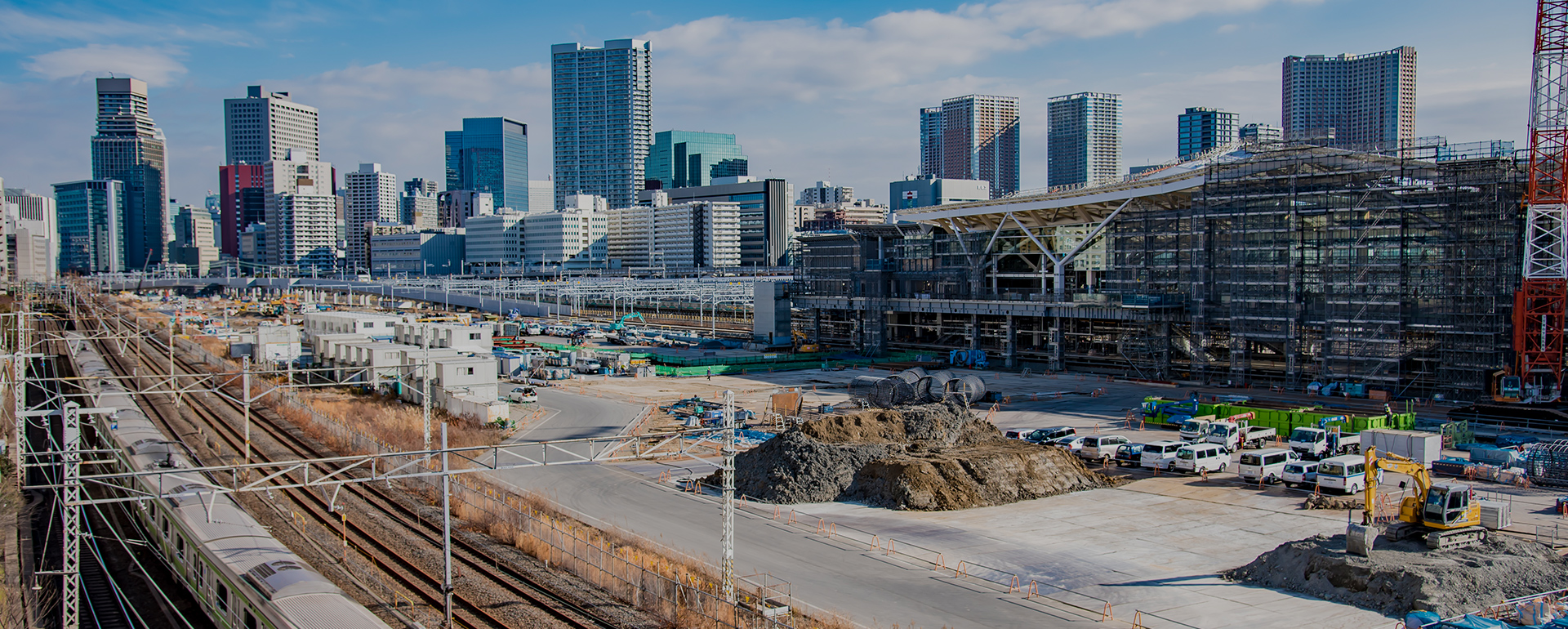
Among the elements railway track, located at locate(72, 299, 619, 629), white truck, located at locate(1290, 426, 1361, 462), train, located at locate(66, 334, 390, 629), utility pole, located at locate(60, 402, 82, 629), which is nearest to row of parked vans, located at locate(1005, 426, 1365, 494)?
white truck, located at locate(1290, 426, 1361, 462)

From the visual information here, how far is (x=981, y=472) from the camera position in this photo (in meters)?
28.5

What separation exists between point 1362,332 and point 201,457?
49.6 m

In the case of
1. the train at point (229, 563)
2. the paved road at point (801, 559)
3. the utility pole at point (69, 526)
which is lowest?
the paved road at point (801, 559)

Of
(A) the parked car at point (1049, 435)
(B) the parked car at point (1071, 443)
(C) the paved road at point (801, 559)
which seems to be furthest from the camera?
(A) the parked car at point (1049, 435)

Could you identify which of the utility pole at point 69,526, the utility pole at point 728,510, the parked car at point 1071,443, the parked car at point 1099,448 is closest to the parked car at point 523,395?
the parked car at point 1071,443

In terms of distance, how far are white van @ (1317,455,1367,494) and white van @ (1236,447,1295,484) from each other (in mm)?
1575

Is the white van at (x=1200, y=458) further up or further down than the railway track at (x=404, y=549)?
further up

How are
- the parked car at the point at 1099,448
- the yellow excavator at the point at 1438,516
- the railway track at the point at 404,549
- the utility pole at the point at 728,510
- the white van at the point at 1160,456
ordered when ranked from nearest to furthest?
the utility pole at the point at 728,510 → the railway track at the point at 404,549 → the yellow excavator at the point at 1438,516 → the white van at the point at 1160,456 → the parked car at the point at 1099,448

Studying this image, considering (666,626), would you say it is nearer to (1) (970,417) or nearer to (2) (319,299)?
(1) (970,417)

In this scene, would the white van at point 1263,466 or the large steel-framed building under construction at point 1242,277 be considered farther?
the large steel-framed building under construction at point 1242,277

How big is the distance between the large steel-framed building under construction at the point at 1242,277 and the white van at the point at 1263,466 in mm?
22779

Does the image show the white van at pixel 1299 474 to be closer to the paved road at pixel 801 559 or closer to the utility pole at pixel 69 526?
the paved road at pixel 801 559

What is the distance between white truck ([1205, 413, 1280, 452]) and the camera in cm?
3522

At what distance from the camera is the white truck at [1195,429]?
36062mm
